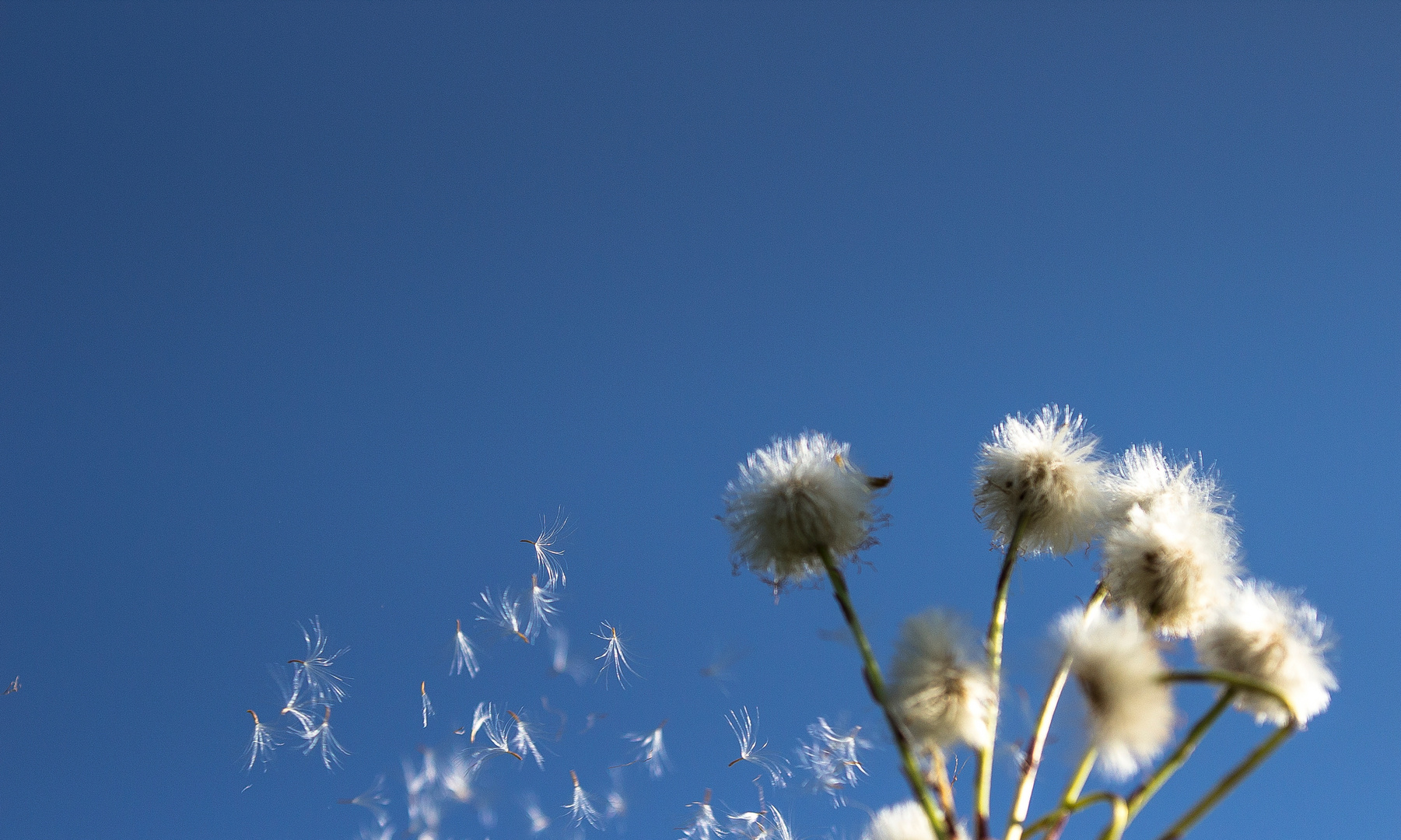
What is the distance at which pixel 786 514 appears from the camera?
146 cm

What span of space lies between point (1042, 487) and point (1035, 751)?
1.70ft

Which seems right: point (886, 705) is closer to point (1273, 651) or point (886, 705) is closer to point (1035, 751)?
point (1035, 751)

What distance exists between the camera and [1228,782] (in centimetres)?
107

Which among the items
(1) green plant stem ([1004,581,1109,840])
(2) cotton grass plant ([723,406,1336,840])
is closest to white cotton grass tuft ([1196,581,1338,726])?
(2) cotton grass plant ([723,406,1336,840])

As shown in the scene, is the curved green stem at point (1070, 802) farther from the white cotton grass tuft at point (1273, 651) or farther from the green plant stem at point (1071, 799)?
the white cotton grass tuft at point (1273, 651)

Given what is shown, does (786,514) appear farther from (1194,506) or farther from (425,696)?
(425,696)

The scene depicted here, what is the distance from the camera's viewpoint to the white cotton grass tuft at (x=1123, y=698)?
117 centimetres

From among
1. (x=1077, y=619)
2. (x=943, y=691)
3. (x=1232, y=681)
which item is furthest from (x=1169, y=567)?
(x=943, y=691)

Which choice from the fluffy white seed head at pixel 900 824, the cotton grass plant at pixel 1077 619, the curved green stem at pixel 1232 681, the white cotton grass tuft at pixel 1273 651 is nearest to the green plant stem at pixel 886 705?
the cotton grass plant at pixel 1077 619

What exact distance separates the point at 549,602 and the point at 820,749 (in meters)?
0.80

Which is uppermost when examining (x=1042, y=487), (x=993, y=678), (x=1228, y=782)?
(x=1042, y=487)

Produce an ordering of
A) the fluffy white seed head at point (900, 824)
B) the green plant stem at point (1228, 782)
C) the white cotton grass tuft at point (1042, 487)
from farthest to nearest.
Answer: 1. the white cotton grass tuft at point (1042, 487)
2. the fluffy white seed head at point (900, 824)
3. the green plant stem at point (1228, 782)

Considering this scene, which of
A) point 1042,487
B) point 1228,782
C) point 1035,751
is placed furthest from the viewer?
point 1042,487

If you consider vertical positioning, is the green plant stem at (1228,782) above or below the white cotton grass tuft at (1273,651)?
below
